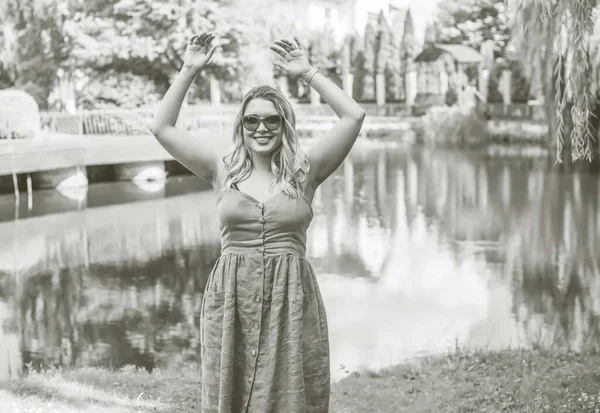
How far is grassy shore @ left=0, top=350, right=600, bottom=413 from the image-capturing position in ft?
13.8

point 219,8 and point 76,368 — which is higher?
point 219,8

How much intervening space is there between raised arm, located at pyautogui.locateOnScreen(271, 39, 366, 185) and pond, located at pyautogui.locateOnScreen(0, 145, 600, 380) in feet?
10.6

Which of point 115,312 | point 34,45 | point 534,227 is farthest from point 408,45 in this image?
point 115,312

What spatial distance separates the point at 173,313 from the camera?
7.55 meters

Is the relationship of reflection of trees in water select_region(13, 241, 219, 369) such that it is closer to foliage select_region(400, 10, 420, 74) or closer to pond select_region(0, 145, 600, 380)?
pond select_region(0, 145, 600, 380)

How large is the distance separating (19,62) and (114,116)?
433 cm

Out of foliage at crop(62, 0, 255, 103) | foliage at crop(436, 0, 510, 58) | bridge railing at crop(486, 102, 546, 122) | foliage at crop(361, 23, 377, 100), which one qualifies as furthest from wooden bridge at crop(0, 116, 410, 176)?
foliage at crop(361, 23, 377, 100)

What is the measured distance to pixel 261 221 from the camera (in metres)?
2.56

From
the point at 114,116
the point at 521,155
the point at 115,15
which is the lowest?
the point at 521,155

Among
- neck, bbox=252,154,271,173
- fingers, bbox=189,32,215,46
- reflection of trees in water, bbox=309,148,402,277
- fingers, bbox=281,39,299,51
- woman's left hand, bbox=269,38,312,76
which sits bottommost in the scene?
reflection of trees in water, bbox=309,148,402,277

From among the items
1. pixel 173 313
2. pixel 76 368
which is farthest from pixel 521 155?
pixel 76 368

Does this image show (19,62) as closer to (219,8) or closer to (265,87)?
(219,8)

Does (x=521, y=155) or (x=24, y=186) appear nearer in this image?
(x=24, y=186)

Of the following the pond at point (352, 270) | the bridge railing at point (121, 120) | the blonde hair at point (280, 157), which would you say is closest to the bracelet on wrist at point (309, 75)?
the blonde hair at point (280, 157)
